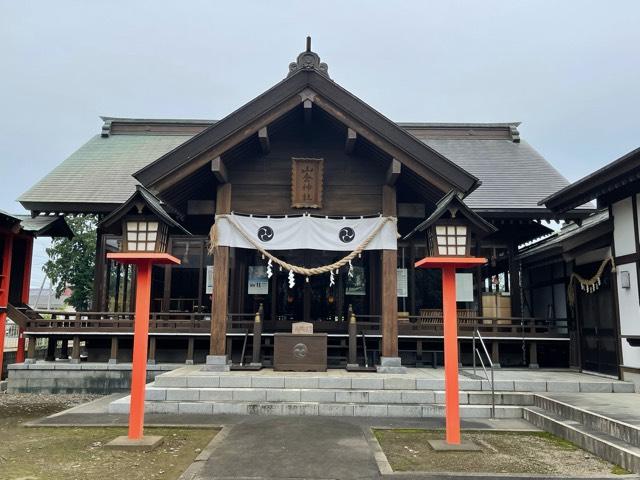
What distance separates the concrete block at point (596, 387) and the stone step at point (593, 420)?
4.70 ft

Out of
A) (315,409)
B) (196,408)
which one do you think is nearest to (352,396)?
(315,409)

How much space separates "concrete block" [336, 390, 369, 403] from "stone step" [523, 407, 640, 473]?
2.90 meters

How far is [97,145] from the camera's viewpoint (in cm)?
1869

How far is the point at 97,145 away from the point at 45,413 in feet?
39.4

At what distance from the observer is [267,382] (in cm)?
948

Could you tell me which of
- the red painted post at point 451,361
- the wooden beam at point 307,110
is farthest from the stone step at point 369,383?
the wooden beam at point 307,110

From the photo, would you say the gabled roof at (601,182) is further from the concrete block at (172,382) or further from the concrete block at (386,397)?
the concrete block at (172,382)

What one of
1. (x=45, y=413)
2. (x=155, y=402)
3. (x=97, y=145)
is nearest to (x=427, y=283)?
(x=155, y=402)

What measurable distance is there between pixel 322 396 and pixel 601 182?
23.2ft

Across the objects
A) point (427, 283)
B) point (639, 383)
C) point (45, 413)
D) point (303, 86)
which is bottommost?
point (45, 413)

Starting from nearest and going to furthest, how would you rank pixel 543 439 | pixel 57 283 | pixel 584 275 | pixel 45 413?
pixel 543 439 < pixel 45 413 < pixel 584 275 < pixel 57 283

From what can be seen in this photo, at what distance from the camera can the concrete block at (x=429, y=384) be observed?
9461mm

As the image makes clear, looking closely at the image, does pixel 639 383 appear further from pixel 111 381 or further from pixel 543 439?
pixel 111 381

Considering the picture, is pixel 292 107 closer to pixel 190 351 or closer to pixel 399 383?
pixel 399 383
